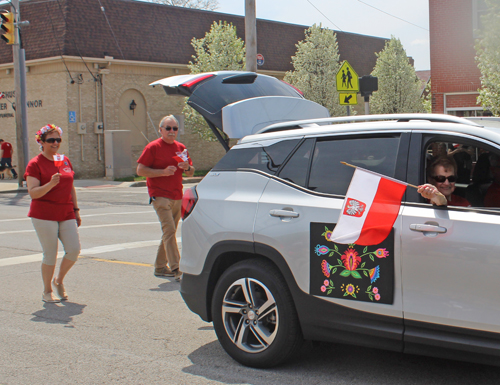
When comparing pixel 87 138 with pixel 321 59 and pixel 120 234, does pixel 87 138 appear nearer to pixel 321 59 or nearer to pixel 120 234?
pixel 321 59

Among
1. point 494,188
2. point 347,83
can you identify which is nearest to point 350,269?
point 494,188

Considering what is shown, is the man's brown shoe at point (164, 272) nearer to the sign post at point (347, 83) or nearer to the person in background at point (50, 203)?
the person in background at point (50, 203)

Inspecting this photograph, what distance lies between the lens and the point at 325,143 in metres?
→ 4.46

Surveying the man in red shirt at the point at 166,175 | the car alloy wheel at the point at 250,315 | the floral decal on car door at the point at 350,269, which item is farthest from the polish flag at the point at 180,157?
the floral decal on car door at the point at 350,269

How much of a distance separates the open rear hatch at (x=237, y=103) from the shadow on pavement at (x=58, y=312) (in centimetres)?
240

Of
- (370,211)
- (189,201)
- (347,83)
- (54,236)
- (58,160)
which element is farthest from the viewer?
(347,83)

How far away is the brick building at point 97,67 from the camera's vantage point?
28.2 meters

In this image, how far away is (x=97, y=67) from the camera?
28953mm

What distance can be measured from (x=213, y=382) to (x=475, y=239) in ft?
6.62

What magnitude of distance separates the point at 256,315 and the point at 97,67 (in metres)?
26.4

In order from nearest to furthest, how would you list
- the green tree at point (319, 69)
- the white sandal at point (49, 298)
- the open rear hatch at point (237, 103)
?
the open rear hatch at point (237, 103) < the white sandal at point (49, 298) < the green tree at point (319, 69)

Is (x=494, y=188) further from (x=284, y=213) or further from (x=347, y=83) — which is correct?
(x=347, y=83)

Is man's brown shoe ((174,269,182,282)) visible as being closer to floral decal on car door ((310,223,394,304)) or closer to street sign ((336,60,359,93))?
floral decal on car door ((310,223,394,304))

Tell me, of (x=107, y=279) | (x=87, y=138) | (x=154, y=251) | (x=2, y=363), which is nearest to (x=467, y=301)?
(x=2, y=363)
